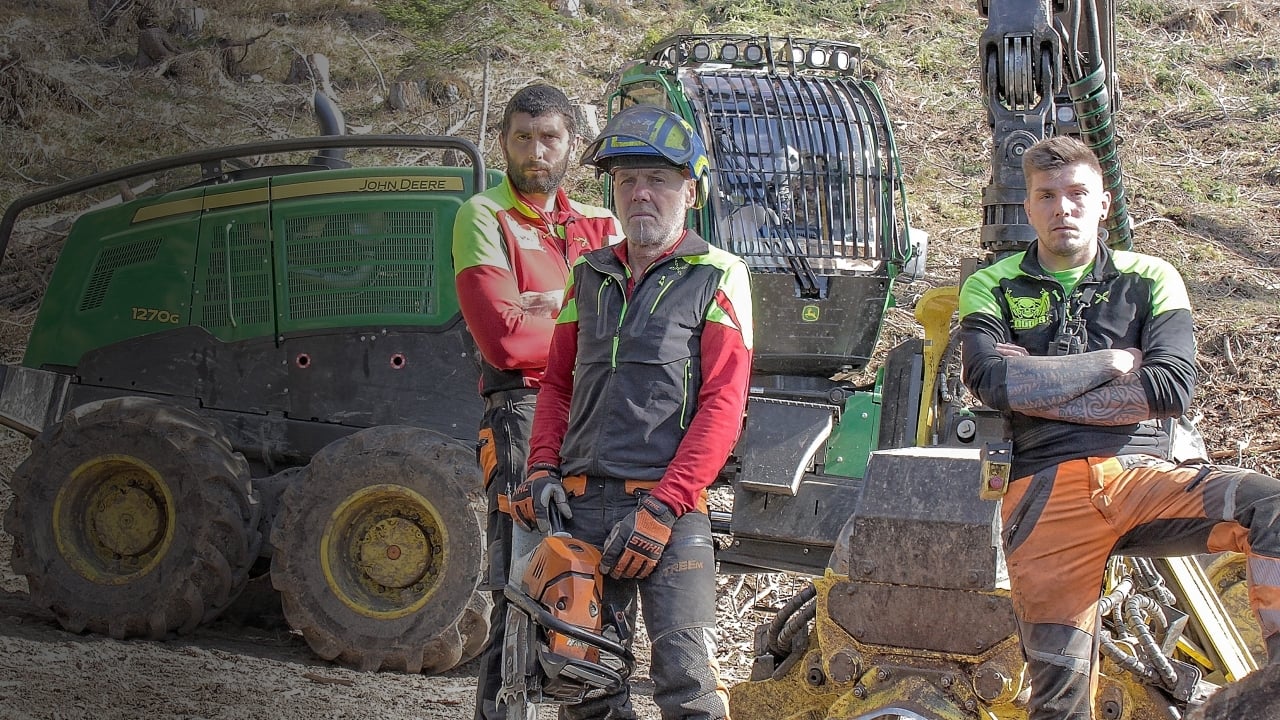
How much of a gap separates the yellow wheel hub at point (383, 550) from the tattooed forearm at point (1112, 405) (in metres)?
3.85

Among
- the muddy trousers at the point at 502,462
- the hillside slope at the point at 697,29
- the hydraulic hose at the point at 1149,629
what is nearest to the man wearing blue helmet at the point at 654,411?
the muddy trousers at the point at 502,462

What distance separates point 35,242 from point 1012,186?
379 inches

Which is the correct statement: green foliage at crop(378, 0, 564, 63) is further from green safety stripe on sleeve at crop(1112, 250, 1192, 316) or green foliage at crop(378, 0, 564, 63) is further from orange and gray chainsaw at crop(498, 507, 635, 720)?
orange and gray chainsaw at crop(498, 507, 635, 720)

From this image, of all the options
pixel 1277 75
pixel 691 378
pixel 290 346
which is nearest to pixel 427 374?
pixel 290 346

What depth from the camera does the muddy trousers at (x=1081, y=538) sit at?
3.72 metres

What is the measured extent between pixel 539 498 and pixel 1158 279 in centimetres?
180

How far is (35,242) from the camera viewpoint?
41.0ft

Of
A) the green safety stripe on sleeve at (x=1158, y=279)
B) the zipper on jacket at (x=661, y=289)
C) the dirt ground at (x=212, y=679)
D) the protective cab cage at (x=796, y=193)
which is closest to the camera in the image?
the zipper on jacket at (x=661, y=289)

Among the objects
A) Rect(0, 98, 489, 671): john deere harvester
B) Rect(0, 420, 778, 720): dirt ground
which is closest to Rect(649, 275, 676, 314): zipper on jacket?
Rect(0, 420, 778, 720): dirt ground

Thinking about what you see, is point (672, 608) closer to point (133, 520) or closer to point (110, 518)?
point (133, 520)

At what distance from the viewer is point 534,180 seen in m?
4.73

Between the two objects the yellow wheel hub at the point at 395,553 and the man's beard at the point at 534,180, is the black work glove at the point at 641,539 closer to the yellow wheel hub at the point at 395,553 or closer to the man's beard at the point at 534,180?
the man's beard at the point at 534,180

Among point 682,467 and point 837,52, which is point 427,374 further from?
point 682,467

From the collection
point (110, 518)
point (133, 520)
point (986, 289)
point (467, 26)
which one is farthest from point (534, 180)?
point (467, 26)
